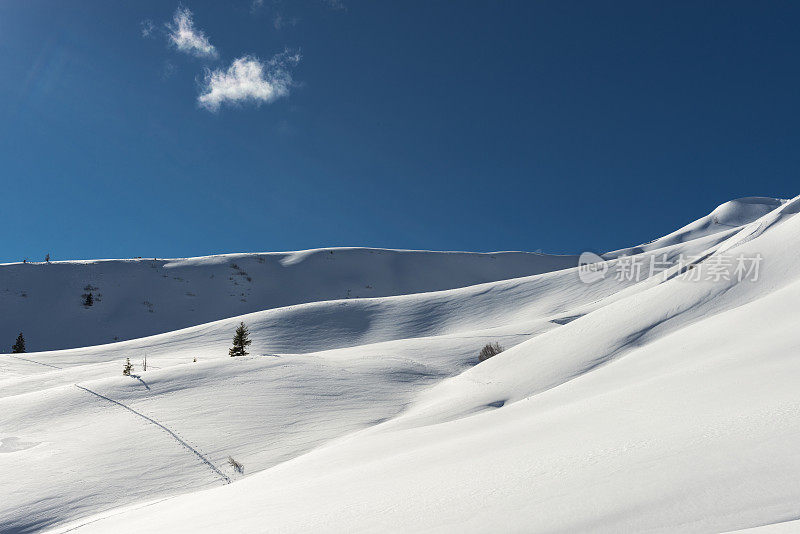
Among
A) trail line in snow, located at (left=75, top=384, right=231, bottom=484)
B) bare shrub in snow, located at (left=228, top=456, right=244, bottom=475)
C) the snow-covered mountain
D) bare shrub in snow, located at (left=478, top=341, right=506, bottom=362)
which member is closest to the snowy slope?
the snow-covered mountain

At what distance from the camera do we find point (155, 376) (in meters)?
6.14

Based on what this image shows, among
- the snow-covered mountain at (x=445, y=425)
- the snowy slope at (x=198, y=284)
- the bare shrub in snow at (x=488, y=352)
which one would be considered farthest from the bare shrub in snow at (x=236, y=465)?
the snowy slope at (x=198, y=284)

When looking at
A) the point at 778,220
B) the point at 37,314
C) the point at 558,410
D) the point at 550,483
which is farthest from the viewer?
the point at 37,314

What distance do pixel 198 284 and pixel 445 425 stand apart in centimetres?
2092

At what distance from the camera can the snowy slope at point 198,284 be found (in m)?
18.4

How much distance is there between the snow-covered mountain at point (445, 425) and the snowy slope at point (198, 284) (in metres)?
9.19

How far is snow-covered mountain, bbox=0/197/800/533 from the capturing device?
1452 millimetres

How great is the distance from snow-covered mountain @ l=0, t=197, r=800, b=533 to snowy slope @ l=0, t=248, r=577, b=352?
9.19 meters

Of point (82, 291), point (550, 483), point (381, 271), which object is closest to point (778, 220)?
point (550, 483)

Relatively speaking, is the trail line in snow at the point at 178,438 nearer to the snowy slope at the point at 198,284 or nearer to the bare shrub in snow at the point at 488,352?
the bare shrub in snow at the point at 488,352

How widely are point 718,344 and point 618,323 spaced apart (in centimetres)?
218

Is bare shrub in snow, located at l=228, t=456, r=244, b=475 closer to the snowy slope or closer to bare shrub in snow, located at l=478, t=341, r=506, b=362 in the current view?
bare shrub in snow, located at l=478, t=341, r=506, b=362

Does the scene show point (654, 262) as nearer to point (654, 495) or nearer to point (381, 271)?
point (381, 271)

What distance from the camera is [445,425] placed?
3553 mm
